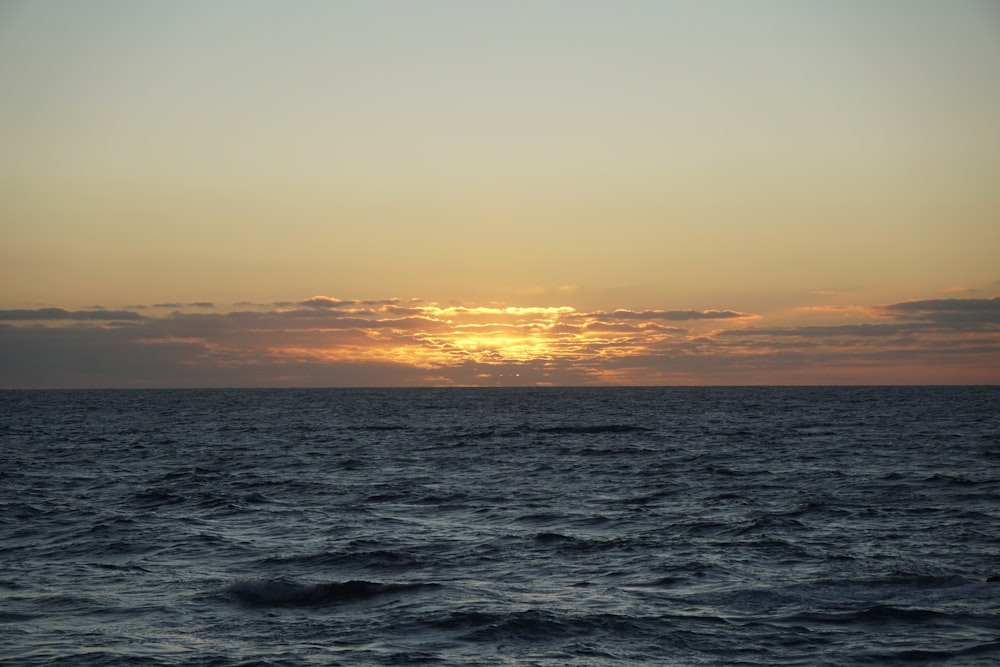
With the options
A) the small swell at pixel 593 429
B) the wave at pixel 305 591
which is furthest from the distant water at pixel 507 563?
the small swell at pixel 593 429

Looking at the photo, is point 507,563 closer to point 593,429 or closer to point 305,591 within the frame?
point 305,591

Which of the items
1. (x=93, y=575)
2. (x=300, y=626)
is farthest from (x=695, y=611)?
(x=93, y=575)

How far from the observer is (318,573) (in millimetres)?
22359

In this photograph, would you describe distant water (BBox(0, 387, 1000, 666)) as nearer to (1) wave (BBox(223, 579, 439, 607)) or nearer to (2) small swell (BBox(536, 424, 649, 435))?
(1) wave (BBox(223, 579, 439, 607))

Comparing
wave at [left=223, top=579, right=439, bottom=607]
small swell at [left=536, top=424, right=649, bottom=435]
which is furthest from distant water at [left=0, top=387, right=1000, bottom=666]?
small swell at [left=536, top=424, right=649, bottom=435]

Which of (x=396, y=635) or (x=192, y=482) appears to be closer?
(x=396, y=635)

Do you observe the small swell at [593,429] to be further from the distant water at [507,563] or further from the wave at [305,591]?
the wave at [305,591]

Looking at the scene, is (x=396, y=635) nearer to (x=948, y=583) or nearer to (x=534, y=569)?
(x=534, y=569)

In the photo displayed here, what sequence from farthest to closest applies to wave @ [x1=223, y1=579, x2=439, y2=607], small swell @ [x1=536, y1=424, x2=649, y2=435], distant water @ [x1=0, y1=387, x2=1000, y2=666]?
1. small swell @ [x1=536, y1=424, x2=649, y2=435]
2. wave @ [x1=223, y1=579, x2=439, y2=607]
3. distant water @ [x1=0, y1=387, x2=1000, y2=666]

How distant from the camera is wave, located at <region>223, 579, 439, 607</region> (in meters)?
19.9

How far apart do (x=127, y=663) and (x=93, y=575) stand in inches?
300

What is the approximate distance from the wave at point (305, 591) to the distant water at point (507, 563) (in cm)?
7

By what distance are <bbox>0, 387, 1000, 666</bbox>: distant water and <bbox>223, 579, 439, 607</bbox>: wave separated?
7cm

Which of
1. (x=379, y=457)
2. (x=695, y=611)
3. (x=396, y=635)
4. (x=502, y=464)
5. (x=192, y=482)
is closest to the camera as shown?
(x=396, y=635)
